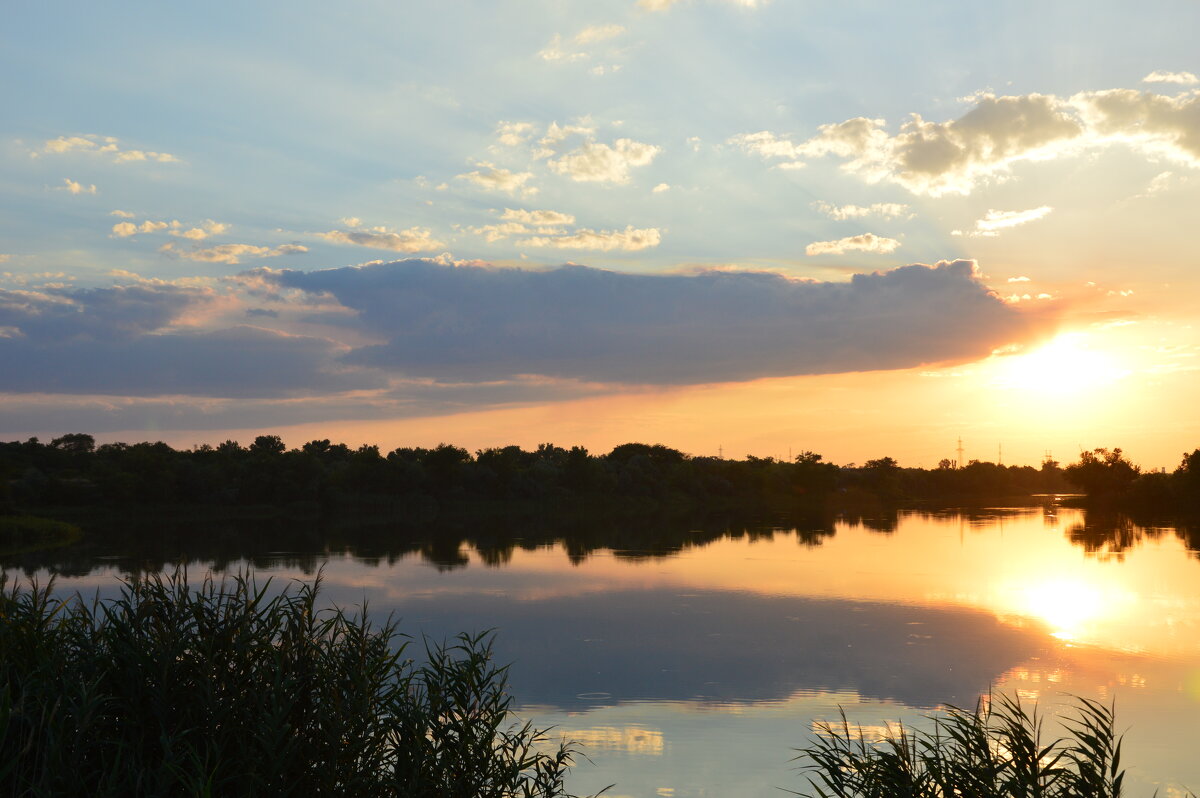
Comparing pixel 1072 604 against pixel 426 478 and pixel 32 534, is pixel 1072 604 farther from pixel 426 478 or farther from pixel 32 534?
pixel 426 478

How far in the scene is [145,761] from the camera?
7.36m

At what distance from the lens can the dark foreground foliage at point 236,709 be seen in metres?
7.02

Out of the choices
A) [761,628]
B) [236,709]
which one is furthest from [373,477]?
[236,709]

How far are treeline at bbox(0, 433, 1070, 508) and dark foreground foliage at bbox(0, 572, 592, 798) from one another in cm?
4465

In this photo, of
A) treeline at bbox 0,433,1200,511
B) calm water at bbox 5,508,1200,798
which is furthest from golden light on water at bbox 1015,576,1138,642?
treeline at bbox 0,433,1200,511

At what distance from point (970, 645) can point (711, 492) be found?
236 feet

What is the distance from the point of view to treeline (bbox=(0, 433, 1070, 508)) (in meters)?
55.3

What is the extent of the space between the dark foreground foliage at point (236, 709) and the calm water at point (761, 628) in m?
3.58

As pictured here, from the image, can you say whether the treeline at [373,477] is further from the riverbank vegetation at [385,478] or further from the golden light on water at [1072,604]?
the golden light on water at [1072,604]

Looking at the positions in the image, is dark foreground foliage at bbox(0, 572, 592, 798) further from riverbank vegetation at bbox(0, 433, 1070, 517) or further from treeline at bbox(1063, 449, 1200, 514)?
treeline at bbox(1063, 449, 1200, 514)

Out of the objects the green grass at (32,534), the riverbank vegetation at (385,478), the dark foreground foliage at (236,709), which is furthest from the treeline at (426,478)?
the dark foreground foliage at (236,709)

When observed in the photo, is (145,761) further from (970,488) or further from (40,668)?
(970,488)

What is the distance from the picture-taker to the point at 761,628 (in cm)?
2158

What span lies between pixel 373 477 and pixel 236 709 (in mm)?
61679
